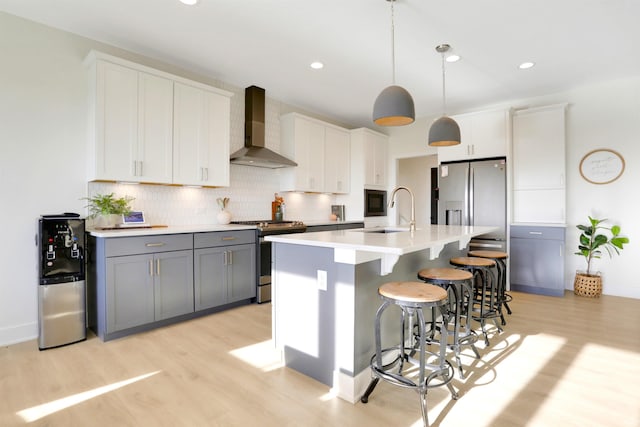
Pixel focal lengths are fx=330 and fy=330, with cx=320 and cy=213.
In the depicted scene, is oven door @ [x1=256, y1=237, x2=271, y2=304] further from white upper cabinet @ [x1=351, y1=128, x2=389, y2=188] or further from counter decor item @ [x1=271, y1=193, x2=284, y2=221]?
white upper cabinet @ [x1=351, y1=128, x2=389, y2=188]

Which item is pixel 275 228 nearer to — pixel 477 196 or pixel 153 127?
pixel 153 127

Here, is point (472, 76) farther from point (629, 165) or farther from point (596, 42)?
point (629, 165)

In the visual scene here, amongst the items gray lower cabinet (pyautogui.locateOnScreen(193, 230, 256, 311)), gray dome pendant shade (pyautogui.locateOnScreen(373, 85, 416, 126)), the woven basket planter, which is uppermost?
gray dome pendant shade (pyautogui.locateOnScreen(373, 85, 416, 126))

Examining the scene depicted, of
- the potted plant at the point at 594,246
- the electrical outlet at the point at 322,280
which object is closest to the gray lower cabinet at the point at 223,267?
the electrical outlet at the point at 322,280

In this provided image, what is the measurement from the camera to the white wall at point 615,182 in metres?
4.22

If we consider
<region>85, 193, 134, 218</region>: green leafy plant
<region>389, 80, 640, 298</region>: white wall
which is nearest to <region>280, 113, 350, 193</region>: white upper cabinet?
<region>85, 193, 134, 218</region>: green leafy plant

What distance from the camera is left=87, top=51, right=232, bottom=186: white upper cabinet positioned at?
3.02 m

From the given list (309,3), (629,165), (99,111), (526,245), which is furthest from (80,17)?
(629,165)

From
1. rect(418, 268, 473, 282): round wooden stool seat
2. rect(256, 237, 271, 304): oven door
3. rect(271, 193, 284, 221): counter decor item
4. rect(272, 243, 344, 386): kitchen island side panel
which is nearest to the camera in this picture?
rect(272, 243, 344, 386): kitchen island side panel

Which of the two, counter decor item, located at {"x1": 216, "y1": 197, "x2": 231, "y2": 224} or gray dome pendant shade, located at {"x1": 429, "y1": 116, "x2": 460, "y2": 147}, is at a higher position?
gray dome pendant shade, located at {"x1": 429, "y1": 116, "x2": 460, "y2": 147}

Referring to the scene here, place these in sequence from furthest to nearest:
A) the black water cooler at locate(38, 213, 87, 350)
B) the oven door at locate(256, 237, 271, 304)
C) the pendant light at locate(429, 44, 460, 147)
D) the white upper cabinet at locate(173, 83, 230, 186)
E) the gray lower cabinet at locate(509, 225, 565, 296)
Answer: the gray lower cabinet at locate(509, 225, 565, 296) → the oven door at locate(256, 237, 271, 304) → the white upper cabinet at locate(173, 83, 230, 186) → the pendant light at locate(429, 44, 460, 147) → the black water cooler at locate(38, 213, 87, 350)

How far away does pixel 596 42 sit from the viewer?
3.28m

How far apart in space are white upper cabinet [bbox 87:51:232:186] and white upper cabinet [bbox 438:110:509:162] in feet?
11.2

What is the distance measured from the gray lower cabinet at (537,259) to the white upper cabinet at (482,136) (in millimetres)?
1150
